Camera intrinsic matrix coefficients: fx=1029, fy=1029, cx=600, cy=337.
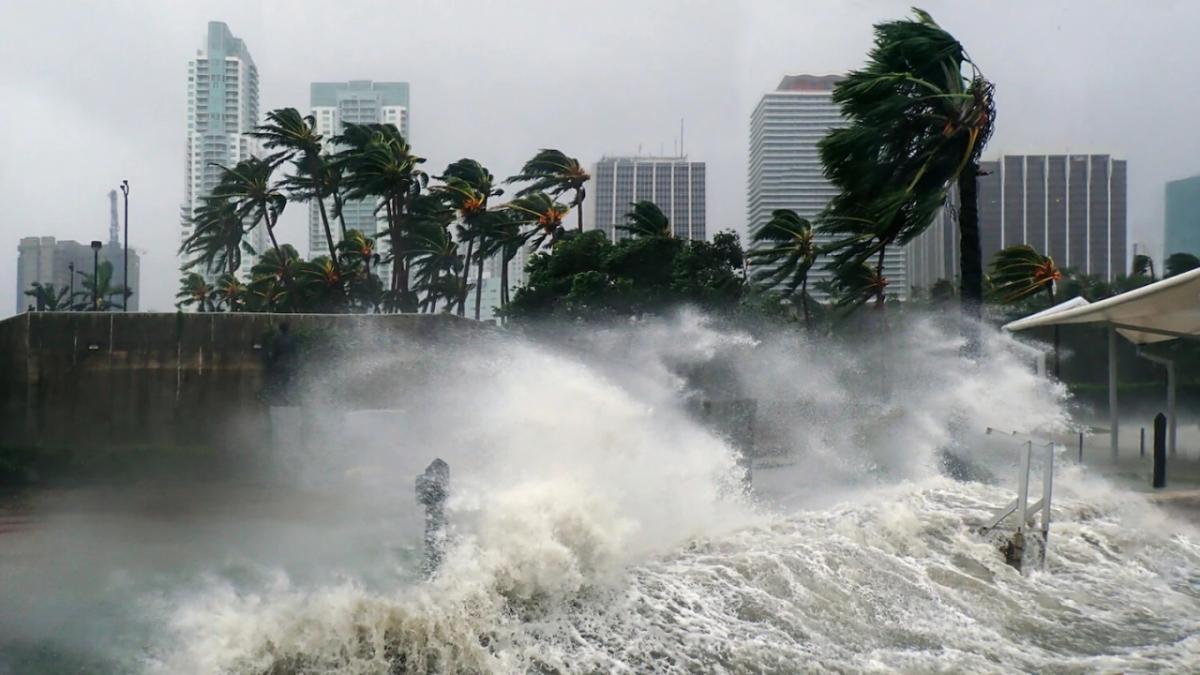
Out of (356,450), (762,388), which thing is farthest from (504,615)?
(762,388)

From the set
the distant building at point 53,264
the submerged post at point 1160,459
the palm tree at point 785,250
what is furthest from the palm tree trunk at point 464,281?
the submerged post at point 1160,459

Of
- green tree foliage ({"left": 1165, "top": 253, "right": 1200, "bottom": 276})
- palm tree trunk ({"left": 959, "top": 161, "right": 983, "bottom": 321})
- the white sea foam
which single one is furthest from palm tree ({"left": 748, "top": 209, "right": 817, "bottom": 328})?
the white sea foam

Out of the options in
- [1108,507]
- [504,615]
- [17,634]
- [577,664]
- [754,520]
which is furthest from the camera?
[1108,507]

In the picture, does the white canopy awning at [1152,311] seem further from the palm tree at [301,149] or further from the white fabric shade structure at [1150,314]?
the palm tree at [301,149]

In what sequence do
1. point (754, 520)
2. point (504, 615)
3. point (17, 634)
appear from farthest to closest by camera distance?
point (754, 520), point (17, 634), point (504, 615)

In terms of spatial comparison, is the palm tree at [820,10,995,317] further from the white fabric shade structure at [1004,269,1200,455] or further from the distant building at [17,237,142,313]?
the distant building at [17,237,142,313]

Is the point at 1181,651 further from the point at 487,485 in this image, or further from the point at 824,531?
the point at 487,485
